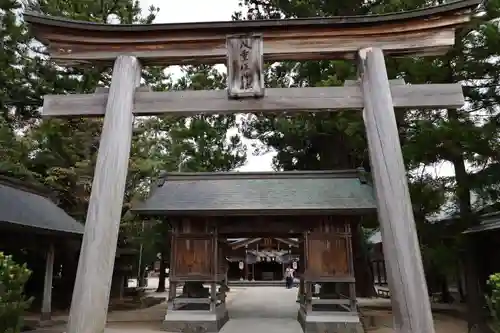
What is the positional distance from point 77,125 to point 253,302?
1094 centimetres

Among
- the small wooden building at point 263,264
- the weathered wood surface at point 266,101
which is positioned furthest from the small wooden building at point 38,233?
the small wooden building at point 263,264

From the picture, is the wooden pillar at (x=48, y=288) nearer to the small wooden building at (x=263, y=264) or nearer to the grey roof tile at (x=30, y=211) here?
the grey roof tile at (x=30, y=211)

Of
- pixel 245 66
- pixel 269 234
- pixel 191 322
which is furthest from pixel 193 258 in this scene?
pixel 245 66

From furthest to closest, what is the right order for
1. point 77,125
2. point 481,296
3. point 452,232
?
point 77,125 → point 481,296 → point 452,232

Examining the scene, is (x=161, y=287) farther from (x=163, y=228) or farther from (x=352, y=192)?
(x=352, y=192)

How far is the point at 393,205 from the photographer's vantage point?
200 inches

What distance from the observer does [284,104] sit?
19.0ft

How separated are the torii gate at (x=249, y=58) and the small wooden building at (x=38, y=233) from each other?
532 centimetres

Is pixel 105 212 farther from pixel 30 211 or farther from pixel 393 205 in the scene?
pixel 30 211

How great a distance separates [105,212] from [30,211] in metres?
8.40

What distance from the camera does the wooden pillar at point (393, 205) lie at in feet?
15.6

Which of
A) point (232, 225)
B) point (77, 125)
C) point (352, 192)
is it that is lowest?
point (232, 225)

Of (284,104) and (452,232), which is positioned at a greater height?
(284,104)

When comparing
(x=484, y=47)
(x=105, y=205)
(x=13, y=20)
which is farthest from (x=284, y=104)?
(x=13, y=20)
